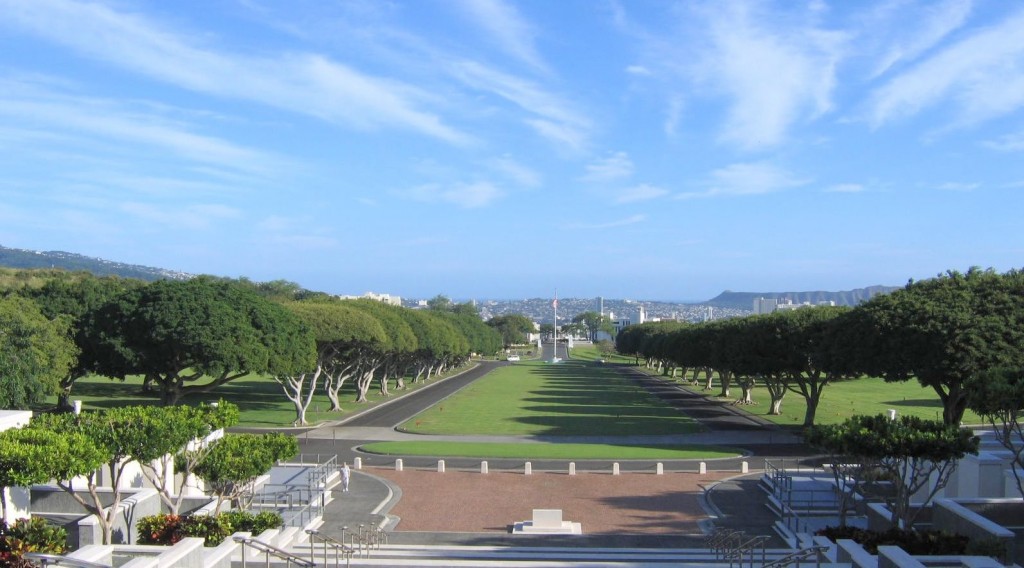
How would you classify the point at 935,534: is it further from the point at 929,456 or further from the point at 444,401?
the point at 444,401

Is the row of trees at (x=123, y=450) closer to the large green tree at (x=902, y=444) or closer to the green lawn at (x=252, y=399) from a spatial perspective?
the large green tree at (x=902, y=444)

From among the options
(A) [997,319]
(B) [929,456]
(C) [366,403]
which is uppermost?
(A) [997,319]

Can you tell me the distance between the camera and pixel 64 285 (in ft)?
201

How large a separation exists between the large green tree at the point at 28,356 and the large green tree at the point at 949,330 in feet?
139

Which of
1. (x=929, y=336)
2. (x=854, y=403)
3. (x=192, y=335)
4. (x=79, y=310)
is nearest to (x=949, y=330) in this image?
(x=929, y=336)

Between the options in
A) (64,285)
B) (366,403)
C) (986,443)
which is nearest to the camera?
(986,443)

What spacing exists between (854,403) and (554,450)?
37557mm

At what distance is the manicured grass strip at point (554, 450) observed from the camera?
41781 millimetres

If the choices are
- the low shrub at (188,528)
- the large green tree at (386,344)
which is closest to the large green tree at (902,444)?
the low shrub at (188,528)

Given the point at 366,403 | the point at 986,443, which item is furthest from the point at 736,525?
the point at 366,403

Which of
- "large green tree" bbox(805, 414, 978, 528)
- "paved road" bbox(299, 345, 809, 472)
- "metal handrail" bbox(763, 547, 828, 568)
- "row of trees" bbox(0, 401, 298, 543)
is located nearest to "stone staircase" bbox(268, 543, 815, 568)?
"metal handrail" bbox(763, 547, 828, 568)

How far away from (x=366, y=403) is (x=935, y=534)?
5582 cm

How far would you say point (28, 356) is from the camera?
42.6 meters

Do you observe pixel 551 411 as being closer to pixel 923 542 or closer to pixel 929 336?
pixel 929 336
